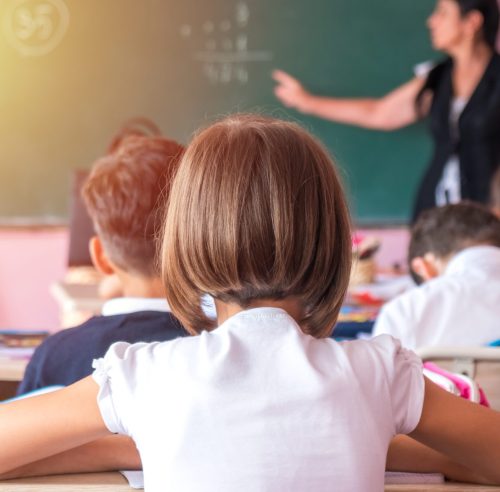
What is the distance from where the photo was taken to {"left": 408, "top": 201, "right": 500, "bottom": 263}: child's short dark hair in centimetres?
298

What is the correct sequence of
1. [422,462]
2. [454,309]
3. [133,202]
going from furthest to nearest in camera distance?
[454,309]
[133,202]
[422,462]

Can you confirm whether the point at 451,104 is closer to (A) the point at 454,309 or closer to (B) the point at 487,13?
(B) the point at 487,13

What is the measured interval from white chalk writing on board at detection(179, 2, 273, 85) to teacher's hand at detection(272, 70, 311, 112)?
12cm

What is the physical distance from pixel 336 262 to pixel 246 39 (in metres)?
4.27

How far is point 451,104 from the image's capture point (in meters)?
5.20

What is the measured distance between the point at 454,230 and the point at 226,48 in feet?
8.47

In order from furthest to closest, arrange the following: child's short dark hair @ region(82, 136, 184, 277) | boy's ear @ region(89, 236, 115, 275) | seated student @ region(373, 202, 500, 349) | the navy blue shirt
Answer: seated student @ region(373, 202, 500, 349) → boy's ear @ region(89, 236, 115, 275) → child's short dark hair @ region(82, 136, 184, 277) → the navy blue shirt

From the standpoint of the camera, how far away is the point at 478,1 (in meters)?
5.14

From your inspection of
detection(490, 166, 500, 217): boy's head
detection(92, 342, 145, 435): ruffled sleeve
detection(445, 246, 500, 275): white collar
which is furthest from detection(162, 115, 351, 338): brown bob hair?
detection(490, 166, 500, 217): boy's head

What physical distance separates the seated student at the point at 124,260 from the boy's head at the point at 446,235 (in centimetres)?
122

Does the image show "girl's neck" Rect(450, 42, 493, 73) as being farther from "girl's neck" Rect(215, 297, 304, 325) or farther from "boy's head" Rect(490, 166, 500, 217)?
"girl's neck" Rect(215, 297, 304, 325)

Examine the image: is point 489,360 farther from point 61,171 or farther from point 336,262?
point 61,171

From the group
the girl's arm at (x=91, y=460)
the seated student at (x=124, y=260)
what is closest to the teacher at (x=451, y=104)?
the seated student at (x=124, y=260)

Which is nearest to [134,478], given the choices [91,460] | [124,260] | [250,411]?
[91,460]
